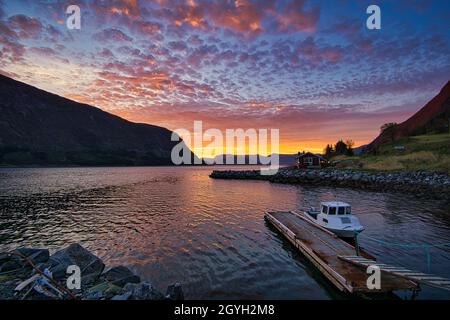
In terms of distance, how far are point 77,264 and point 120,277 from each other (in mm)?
3555

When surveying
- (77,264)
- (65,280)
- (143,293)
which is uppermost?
(143,293)

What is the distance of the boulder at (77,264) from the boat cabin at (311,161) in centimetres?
9079

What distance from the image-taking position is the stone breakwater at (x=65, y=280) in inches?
420

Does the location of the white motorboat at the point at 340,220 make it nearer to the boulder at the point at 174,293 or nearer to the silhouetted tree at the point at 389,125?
the boulder at the point at 174,293

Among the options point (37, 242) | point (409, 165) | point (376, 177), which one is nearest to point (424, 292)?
point (37, 242)

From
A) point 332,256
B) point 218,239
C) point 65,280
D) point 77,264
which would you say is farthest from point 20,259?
point 332,256

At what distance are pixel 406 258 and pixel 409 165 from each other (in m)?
61.1

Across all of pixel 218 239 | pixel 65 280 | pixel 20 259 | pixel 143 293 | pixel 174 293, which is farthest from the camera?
pixel 218 239

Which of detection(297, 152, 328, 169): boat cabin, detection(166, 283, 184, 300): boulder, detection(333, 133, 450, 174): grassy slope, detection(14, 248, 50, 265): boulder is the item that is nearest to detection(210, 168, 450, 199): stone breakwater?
detection(333, 133, 450, 174): grassy slope

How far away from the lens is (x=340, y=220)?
21.5m

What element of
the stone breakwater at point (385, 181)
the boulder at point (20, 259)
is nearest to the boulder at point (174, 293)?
the boulder at point (20, 259)

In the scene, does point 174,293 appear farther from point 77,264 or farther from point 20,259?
point 20,259

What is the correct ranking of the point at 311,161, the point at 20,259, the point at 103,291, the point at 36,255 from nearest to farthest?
→ the point at 103,291 < the point at 20,259 < the point at 36,255 < the point at 311,161

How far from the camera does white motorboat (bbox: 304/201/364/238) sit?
21.0 metres
